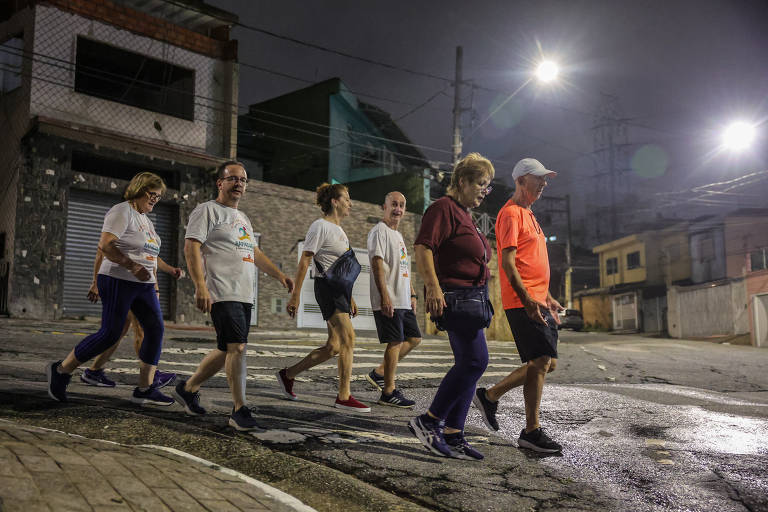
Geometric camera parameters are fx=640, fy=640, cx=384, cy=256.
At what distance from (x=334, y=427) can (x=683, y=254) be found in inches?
1850

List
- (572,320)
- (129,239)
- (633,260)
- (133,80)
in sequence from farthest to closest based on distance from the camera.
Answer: (633,260), (572,320), (133,80), (129,239)

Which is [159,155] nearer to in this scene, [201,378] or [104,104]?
[104,104]

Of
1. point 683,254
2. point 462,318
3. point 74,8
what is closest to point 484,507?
point 462,318

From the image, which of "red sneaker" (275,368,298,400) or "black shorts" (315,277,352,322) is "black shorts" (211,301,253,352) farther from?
"red sneaker" (275,368,298,400)

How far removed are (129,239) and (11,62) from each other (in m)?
14.6

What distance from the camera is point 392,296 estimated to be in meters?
6.05

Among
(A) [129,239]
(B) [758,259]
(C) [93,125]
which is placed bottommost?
(A) [129,239]

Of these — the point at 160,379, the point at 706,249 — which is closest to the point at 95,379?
the point at 160,379

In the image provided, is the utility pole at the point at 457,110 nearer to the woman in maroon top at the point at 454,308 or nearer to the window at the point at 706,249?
the woman in maroon top at the point at 454,308

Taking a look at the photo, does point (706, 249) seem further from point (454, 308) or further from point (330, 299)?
point (454, 308)

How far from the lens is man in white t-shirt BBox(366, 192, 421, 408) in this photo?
19.3ft

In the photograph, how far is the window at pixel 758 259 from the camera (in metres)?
35.8

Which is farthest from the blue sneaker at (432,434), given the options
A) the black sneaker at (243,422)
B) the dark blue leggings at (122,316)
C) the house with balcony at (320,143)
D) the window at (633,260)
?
the window at (633,260)

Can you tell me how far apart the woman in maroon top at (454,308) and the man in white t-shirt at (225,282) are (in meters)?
1.19
